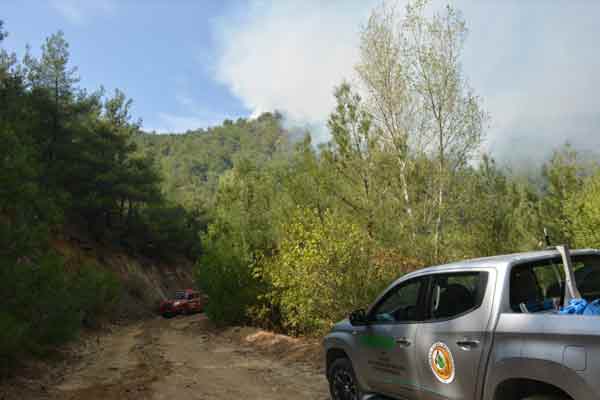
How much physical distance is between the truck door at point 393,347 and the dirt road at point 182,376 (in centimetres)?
212

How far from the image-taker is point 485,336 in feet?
11.9

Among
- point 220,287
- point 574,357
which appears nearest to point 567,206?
point 220,287

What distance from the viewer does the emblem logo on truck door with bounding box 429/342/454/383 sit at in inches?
154

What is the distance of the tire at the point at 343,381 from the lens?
18.2 feet

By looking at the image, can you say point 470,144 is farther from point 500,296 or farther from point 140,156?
point 140,156

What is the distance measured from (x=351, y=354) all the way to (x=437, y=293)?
61.8 inches

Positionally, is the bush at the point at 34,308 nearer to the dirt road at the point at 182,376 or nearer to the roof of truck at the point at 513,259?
the dirt road at the point at 182,376

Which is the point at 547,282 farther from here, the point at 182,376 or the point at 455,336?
the point at 182,376

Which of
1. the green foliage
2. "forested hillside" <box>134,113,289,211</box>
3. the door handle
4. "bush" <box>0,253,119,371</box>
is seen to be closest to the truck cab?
the door handle

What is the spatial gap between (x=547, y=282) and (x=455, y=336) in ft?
3.43

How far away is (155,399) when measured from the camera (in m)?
6.84

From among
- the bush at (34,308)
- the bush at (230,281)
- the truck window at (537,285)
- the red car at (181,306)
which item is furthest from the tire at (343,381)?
the red car at (181,306)

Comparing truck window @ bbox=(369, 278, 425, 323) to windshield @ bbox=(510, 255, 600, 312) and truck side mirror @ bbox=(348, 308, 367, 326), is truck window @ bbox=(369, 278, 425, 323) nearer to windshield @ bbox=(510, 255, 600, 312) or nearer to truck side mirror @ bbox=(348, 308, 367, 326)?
truck side mirror @ bbox=(348, 308, 367, 326)

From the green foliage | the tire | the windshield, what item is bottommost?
the tire
